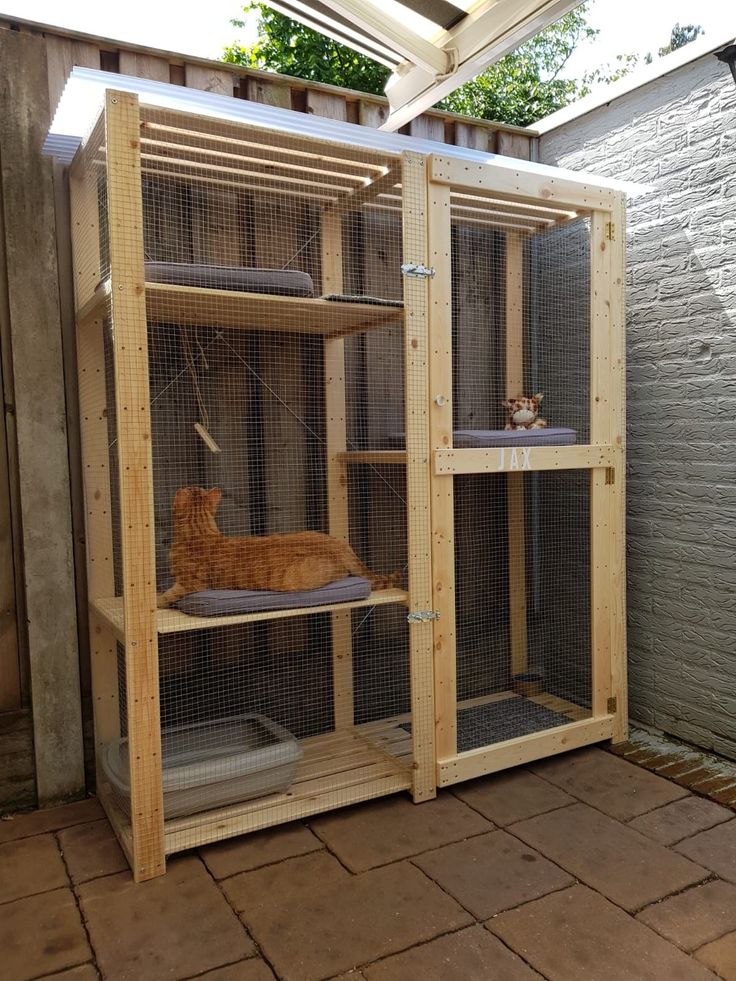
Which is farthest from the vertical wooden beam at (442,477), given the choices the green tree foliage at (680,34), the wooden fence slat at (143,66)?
the green tree foliage at (680,34)

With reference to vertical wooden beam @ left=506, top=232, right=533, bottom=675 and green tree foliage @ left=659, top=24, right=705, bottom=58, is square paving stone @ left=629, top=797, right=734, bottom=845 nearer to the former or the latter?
vertical wooden beam @ left=506, top=232, right=533, bottom=675

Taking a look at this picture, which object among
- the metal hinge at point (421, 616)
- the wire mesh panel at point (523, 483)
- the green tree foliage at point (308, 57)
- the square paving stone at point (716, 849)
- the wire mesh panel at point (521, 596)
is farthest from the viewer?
the green tree foliage at point (308, 57)

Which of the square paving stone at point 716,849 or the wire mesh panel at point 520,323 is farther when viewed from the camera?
the wire mesh panel at point 520,323

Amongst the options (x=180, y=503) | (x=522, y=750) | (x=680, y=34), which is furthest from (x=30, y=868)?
(x=680, y=34)

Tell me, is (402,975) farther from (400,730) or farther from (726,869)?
(400,730)

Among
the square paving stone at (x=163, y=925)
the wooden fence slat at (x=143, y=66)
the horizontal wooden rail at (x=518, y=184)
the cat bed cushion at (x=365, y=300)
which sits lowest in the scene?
the square paving stone at (x=163, y=925)

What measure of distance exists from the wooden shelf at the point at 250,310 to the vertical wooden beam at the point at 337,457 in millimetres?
150

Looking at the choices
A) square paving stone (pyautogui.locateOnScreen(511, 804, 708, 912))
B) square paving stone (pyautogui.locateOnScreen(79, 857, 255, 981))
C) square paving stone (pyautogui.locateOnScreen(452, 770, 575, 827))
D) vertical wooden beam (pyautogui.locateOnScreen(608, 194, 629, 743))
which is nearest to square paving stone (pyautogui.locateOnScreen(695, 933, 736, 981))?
square paving stone (pyautogui.locateOnScreen(511, 804, 708, 912))

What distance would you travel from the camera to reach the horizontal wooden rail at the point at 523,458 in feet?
Result: 7.18

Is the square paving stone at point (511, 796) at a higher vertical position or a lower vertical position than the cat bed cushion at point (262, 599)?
lower

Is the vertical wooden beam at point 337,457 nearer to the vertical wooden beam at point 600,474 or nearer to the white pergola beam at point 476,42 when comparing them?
the white pergola beam at point 476,42

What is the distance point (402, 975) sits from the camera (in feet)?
4.77

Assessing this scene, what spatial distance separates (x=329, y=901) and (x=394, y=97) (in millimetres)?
2309

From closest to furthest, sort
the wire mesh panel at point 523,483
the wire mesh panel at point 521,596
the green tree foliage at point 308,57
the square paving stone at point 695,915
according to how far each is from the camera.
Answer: the square paving stone at point 695,915 < the wire mesh panel at point 523,483 < the wire mesh panel at point 521,596 < the green tree foliage at point 308,57
